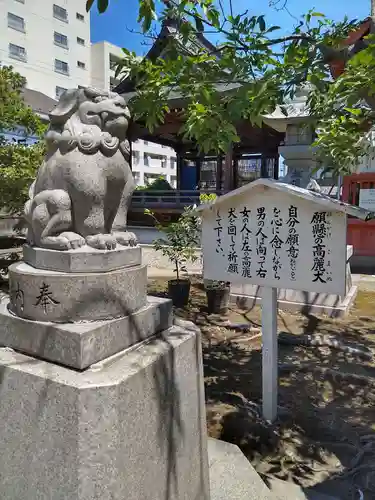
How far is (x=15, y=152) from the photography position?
5.17m

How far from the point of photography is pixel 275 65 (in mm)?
2826

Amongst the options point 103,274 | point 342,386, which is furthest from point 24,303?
point 342,386

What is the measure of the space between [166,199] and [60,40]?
22.3m

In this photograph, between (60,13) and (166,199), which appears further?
(60,13)

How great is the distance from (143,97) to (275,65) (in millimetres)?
1039

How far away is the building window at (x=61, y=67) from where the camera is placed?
29469 millimetres

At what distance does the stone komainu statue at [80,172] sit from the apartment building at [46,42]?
27.7m

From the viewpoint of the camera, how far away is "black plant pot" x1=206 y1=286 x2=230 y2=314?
6188mm

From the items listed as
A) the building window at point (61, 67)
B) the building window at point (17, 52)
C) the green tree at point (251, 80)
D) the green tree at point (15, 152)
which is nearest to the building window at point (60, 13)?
the building window at point (61, 67)

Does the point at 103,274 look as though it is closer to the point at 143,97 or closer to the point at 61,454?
the point at 61,454

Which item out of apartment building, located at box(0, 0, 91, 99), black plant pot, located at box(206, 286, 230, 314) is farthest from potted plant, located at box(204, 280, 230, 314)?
apartment building, located at box(0, 0, 91, 99)

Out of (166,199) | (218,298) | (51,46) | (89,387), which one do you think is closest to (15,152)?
(218,298)

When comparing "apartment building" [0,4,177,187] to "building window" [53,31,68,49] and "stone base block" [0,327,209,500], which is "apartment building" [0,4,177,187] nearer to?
"building window" [53,31,68,49]

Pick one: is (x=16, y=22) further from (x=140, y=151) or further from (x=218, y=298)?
(x=218, y=298)
